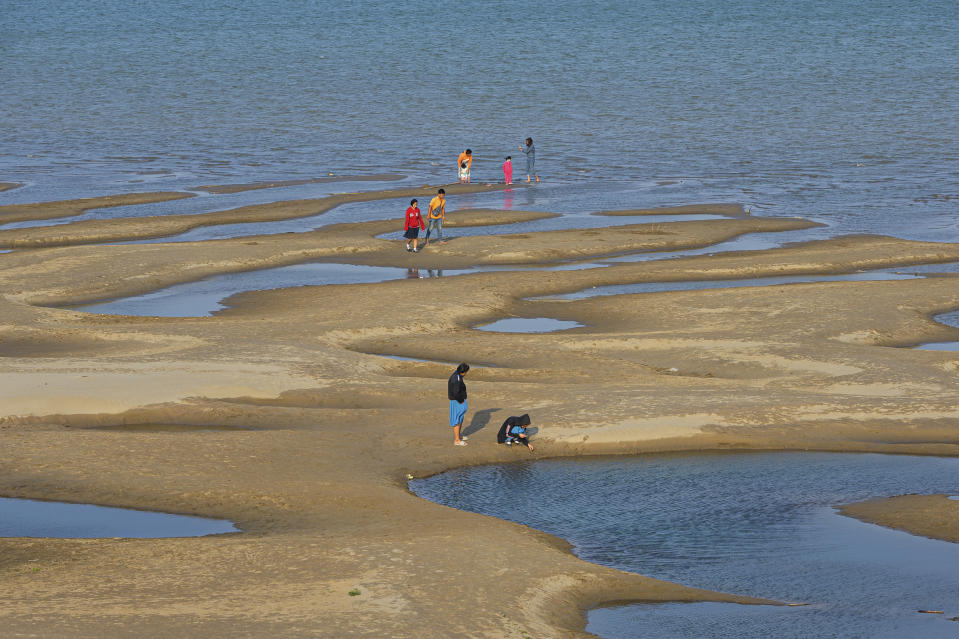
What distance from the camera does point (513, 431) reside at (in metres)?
24.8

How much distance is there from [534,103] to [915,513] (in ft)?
288

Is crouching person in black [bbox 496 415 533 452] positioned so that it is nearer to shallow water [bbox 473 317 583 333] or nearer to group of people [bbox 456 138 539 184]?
shallow water [bbox 473 317 583 333]

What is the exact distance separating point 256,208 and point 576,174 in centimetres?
1947

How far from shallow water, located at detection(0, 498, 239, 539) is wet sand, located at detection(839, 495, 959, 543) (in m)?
10.4

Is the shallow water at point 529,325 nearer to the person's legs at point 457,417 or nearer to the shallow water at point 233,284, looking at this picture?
the shallow water at point 233,284

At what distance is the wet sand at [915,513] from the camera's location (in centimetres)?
2086

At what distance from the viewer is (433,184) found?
217 ft

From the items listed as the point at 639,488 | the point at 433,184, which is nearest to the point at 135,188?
the point at 433,184

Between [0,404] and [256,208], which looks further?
[256,208]

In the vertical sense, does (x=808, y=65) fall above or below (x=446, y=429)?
above

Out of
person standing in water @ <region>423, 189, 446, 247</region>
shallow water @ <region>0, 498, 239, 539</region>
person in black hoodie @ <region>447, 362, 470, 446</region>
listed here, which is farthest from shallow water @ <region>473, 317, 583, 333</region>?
shallow water @ <region>0, 498, 239, 539</region>

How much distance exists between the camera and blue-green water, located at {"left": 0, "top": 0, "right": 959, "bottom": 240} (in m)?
68.6

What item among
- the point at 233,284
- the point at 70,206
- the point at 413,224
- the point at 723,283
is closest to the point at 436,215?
the point at 413,224

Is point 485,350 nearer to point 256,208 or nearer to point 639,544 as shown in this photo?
point 639,544
